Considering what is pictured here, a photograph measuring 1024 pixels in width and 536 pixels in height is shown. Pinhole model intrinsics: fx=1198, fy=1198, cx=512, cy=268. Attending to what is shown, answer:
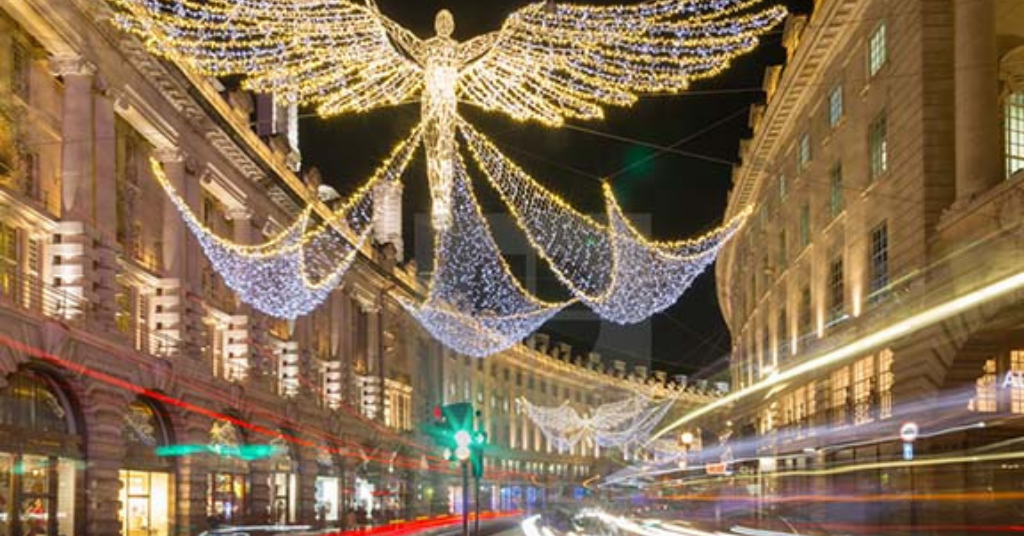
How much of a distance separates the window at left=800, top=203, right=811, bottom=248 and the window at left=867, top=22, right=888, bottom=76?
9.24m

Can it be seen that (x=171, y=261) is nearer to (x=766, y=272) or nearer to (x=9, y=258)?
(x=9, y=258)

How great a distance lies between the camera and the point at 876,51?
1304 inches

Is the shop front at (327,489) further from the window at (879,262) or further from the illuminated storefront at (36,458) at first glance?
the window at (879,262)

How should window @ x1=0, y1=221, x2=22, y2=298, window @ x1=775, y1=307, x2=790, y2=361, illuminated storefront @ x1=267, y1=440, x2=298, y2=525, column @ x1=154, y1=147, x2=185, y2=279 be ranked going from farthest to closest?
illuminated storefront @ x1=267, y1=440, x2=298, y2=525 → window @ x1=775, y1=307, x2=790, y2=361 → column @ x1=154, y1=147, x2=185, y2=279 → window @ x1=0, y1=221, x2=22, y2=298

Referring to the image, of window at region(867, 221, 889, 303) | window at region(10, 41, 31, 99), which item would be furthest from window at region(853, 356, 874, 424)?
window at region(10, 41, 31, 99)

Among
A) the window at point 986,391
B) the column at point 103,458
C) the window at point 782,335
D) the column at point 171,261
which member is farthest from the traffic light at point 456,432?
the window at point 782,335

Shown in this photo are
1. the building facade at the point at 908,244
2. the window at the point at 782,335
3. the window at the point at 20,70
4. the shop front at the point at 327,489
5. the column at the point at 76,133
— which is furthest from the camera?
the shop front at the point at 327,489

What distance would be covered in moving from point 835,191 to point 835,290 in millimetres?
3200

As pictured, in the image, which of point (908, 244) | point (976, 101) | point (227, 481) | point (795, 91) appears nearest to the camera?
point (976, 101)

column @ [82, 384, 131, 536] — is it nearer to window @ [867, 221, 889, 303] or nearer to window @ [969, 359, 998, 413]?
window @ [867, 221, 889, 303]

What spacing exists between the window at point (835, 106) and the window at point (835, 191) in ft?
4.94

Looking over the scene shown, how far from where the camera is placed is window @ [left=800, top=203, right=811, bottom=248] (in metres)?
42.4

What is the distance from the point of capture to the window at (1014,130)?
96.7ft

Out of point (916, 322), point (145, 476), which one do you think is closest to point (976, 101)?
point (916, 322)
